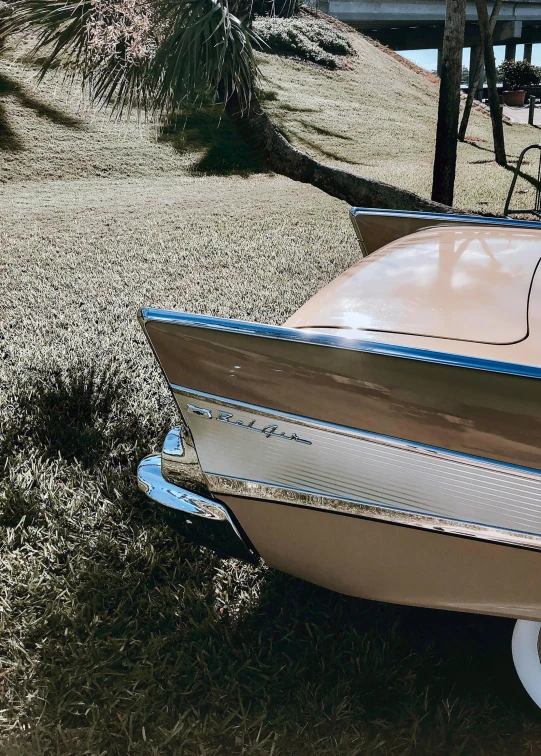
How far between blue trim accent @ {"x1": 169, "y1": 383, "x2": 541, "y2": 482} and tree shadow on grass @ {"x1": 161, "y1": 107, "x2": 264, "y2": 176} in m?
11.9

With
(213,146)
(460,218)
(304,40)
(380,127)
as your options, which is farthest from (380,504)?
(304,40)

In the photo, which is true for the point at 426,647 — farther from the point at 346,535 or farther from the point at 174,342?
the point at 174,342

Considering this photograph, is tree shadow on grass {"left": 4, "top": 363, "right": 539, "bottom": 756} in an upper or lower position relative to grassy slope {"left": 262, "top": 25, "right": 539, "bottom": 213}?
lower

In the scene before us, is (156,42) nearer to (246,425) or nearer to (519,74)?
(246,425)

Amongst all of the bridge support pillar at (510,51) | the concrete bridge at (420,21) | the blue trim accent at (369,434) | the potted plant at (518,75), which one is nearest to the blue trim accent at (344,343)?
the blue trim accent at (369,434)

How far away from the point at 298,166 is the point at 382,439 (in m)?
4.13

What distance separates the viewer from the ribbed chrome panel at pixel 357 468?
1294 mm

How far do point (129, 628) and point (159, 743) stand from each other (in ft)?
1.36

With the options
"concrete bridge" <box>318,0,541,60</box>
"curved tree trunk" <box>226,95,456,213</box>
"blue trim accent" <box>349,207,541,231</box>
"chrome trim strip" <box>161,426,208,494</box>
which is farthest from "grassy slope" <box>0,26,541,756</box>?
"concrete bridge" <box>318,0,541,60</box>

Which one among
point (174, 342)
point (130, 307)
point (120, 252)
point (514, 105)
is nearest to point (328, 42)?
point (514, 105)

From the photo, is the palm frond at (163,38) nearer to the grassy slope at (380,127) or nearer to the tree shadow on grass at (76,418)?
the tree shadow on grass at (76,418)

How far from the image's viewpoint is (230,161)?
13.3 metres

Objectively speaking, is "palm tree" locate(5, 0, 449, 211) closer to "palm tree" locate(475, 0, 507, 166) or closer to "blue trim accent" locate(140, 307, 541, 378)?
"blue trim accent" locate(140, 307, 541, 378)

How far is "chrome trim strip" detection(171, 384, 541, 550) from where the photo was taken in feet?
4.24
